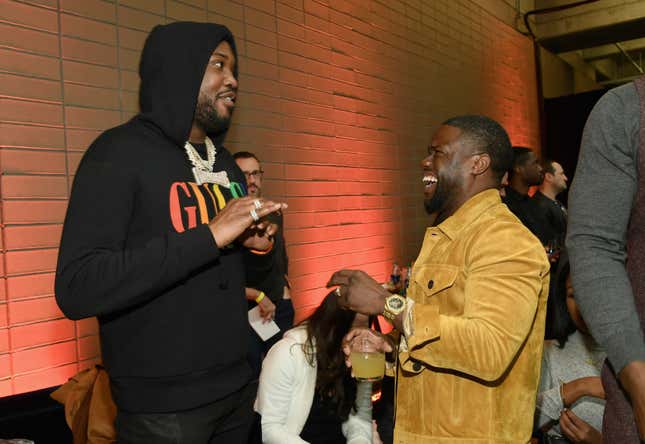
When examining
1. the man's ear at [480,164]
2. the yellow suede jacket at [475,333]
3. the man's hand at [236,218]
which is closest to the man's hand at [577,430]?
the yellow suede jacket at [475,333]

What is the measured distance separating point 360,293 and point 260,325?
5.73 ft

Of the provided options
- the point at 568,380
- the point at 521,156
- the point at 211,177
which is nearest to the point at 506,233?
the point at 211,177

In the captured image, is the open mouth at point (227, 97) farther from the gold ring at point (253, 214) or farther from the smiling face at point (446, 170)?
the smiling face at point (446, 170)

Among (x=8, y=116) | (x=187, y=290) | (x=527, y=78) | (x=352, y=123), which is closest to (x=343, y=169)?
(x=352, y=123)

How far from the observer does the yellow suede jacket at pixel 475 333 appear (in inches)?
52.0

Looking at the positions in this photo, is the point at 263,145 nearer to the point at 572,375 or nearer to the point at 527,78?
the point at 572,375

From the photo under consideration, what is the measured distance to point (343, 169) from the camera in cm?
468

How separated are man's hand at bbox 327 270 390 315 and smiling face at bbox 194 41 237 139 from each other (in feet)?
1.82

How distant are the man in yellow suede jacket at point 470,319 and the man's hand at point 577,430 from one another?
57cm

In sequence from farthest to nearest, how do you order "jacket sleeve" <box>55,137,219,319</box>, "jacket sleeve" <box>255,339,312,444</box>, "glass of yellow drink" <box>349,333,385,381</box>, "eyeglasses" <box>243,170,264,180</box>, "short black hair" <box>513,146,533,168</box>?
"short black hair" <box>513,146,533,168</box>
"eyeglasses" <box>243,170,264,180</box>
"jacket sleeve" <box>255,339,312,444</box>
"glass of yellow drink" <box>349,333,385,381</box>
"jacket sleeve" <box>55,137,219,319</box>

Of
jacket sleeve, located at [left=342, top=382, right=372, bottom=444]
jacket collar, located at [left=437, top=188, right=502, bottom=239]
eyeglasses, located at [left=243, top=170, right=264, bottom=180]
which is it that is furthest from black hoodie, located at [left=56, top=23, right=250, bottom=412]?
eyeglasses, located at [left=243, top=170, right=264, bottom=180]

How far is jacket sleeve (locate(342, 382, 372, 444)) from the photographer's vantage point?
2225mm

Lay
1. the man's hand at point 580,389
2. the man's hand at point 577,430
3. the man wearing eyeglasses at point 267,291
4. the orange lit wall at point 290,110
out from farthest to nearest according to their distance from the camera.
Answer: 1. the man wearing eyeglasses at point 267,291
2. the orange lit wall at point 290,110
3. the man's hand at point 580,389
4. the man's hand at point 577,430

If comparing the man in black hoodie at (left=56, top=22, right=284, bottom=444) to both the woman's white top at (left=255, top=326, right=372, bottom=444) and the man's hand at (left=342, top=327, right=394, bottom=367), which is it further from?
the woman's white top at (left=255, top=326, right=372, bottom=444)
